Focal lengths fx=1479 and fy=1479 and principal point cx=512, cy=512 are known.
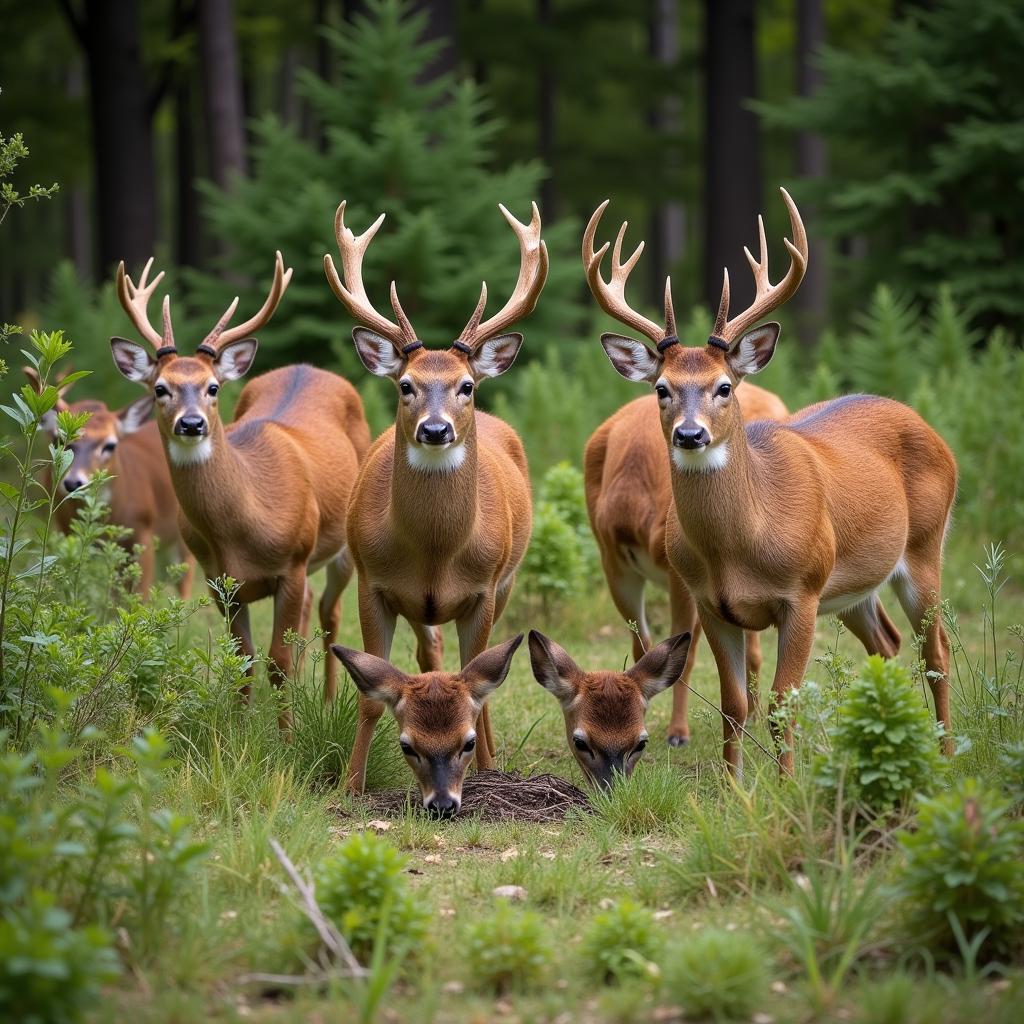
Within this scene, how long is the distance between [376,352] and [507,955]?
3.14 metres

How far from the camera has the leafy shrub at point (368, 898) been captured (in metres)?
4.30

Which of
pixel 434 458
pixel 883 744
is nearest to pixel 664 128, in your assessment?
pixel 434 458

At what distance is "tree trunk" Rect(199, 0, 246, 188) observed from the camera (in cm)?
1831

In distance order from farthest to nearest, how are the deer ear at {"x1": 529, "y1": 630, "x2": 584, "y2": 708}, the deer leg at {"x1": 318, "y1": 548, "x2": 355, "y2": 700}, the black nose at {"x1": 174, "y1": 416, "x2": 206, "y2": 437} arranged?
1. the deer leg at {"x1": 318, "y1": 548, "x2": 355, "y2": 700}
2. the black nose at {"x1": 174, "y1": 416, "x2": 206, "y2": 437}
3. the deer ear at {"x1": 529, "y1": 630, "x2": 584, "y2": 708}

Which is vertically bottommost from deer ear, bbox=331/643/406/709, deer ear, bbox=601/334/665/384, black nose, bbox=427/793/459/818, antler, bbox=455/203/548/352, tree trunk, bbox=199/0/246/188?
black nose, bbox=427/793/459/818

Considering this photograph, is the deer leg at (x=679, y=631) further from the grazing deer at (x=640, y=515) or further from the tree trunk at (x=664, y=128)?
the tree trunk at (x=664, y=128)

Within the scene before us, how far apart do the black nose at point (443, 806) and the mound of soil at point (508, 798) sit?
0.10m

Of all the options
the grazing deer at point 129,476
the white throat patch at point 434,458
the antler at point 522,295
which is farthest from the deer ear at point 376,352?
the grazing deer at point 129,476

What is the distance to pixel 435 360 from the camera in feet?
20.9

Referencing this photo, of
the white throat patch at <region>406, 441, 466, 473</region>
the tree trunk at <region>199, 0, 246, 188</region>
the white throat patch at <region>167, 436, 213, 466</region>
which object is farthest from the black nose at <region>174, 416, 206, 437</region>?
the tree trunk at <region>199, 0, 246, 188</region>

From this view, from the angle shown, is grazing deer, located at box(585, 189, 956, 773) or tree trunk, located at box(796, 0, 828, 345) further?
tree trunk, located at box(796, 0, 828, 345)

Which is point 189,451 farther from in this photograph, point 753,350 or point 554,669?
point 753,350

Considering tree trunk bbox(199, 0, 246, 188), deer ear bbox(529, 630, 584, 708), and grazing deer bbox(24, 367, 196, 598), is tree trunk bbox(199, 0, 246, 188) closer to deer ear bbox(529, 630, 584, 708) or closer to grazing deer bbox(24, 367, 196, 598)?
grazing deer bbox(24, 367, 196, 598)

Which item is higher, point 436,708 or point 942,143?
point 942,143
